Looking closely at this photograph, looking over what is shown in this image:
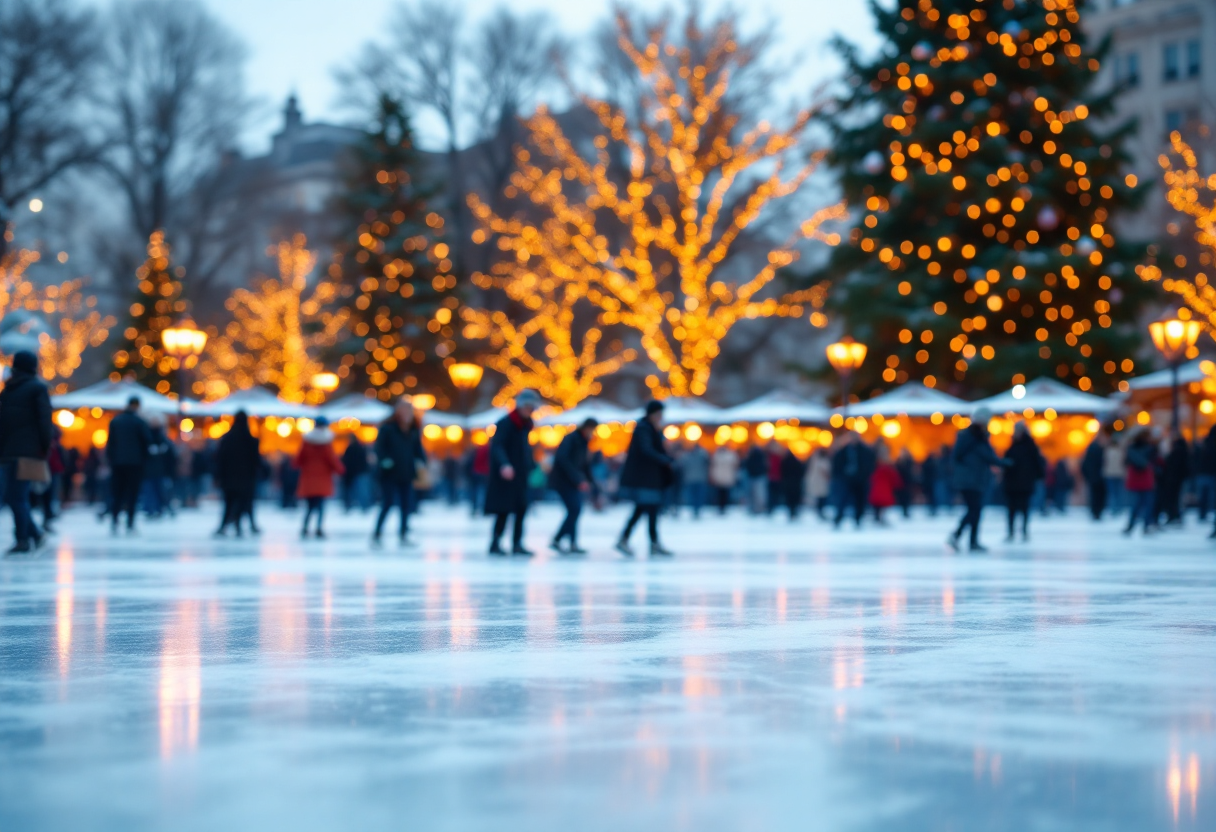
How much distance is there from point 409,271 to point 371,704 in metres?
45.6

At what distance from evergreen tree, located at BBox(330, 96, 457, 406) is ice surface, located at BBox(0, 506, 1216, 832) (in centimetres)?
3885

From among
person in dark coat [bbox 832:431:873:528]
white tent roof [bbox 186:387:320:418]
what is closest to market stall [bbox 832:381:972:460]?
person in dark coat [bbox 832:431:873:528]

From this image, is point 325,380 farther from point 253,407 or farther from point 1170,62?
point 1170,62

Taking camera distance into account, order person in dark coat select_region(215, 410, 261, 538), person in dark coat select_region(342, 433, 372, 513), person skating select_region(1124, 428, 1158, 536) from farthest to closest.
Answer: person in dark coat select_region(342, 433, 372, 513), person skating select_region(1124, 428, 1158, 536), person in dark coat select_region(215, 410, 261, 538)

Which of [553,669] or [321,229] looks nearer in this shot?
[553,669]

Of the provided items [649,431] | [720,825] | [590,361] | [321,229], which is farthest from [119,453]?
[321,229]

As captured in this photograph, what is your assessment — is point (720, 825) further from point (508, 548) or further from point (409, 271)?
point (409, 271)

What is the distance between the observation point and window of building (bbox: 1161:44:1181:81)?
7144 centimetres

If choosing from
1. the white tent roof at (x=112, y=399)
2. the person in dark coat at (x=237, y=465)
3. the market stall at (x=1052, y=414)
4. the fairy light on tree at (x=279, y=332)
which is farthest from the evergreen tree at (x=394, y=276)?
the person in dark coat at (x=237, y=465)

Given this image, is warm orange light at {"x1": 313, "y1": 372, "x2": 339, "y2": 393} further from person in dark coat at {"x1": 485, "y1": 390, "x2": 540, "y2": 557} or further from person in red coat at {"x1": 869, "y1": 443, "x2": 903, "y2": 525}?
person in dark coat at {"x1": 485, "y1": 390, "x2": 540, "y2": 557}

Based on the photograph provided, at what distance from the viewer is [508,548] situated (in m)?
17.9

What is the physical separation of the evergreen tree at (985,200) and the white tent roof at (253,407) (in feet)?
45.3

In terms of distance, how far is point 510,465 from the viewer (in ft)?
50.9

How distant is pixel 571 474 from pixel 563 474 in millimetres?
126
